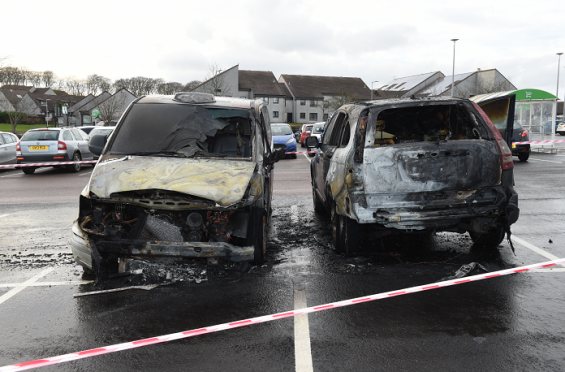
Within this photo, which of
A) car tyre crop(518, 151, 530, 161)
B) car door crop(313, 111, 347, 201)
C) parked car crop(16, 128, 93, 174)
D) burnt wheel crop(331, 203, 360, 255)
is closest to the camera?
burnt wheel crop(331, 203, 360, 255)

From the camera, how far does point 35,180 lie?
48.8ft

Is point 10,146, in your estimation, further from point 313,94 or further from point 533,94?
point 313,94

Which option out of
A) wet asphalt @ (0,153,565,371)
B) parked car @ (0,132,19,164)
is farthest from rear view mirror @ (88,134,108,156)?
parked car @ (0,132,19,164)

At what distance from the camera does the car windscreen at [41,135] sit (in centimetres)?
1761

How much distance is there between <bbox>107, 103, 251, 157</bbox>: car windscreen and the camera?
221 inches

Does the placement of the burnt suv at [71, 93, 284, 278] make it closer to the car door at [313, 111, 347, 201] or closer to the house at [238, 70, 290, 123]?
the car door at [313, 111, 347, 201]

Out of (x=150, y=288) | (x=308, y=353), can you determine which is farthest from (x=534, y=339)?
(x=150, y=288)

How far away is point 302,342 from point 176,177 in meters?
2.12

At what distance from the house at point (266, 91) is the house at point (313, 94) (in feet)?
6.93

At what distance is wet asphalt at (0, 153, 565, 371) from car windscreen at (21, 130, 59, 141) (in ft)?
40.3

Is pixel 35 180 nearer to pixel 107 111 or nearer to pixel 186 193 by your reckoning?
pixel 186 193

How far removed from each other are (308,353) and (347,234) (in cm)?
236

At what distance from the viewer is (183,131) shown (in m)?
5.82

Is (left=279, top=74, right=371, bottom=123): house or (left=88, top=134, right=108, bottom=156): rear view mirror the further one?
(left=279, top=74, right=371, bottom=123): house
